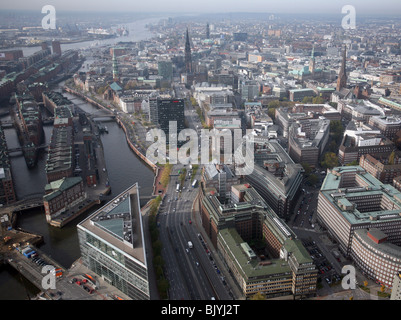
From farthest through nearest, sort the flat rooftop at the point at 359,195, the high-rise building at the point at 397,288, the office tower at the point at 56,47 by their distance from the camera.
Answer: the office tower at the point at 56,47 < the flat rooftop at the point at 359,195 < the high-rise building at the point at 397,288

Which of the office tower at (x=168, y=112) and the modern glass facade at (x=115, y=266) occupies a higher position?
the office tower at (x=168, y=112)

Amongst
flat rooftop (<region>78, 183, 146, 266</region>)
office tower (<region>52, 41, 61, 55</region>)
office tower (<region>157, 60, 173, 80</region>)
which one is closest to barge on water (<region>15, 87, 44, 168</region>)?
flat rooftop (<region>78, 183, 146, 266</region>)

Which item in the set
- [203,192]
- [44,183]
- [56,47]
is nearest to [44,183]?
[44,183]

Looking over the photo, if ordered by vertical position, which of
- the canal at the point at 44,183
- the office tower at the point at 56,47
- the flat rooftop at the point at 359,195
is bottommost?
the canal at the point at 44,183

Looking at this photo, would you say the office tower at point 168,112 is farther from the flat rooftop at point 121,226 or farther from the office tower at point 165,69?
the office tower at point 165,69

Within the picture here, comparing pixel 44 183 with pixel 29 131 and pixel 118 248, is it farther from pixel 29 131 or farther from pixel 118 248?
pixel 118 248

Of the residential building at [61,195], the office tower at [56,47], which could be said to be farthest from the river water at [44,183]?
the office tower at [56,47]
